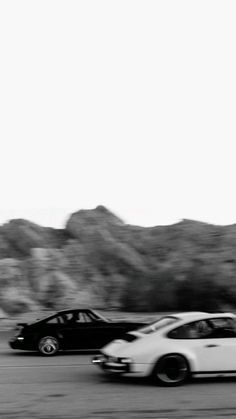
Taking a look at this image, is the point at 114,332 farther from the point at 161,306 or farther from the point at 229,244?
the point at 229,244

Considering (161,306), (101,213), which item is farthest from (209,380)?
(101,213)

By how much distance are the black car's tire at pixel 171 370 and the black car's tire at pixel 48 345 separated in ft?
17.1

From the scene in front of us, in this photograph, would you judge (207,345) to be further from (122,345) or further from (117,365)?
(117,365)

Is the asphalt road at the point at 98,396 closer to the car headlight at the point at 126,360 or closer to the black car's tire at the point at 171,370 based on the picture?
the black car's tire at the point at 171,370

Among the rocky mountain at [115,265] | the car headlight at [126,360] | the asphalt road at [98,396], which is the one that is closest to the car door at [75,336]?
the asphalt road at [98,396]

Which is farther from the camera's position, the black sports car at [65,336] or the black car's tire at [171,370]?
the black sports car at [65,336]

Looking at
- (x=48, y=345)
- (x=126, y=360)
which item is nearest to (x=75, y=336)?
(x=48, y=345)

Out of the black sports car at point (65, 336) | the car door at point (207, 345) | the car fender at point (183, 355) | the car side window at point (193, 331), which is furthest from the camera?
the black sports car at point (65, 336)

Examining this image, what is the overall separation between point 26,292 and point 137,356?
91.7ft

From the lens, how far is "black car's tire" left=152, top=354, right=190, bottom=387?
11.6 meters

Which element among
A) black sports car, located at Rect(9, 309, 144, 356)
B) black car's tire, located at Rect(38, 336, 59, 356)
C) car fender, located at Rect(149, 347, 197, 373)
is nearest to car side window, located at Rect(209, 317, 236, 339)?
car fender, located at Rect(149, 347, 197, 373)

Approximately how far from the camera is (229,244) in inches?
1660

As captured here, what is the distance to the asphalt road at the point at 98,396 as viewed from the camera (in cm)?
962

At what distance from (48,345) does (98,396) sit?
5.74 metres
